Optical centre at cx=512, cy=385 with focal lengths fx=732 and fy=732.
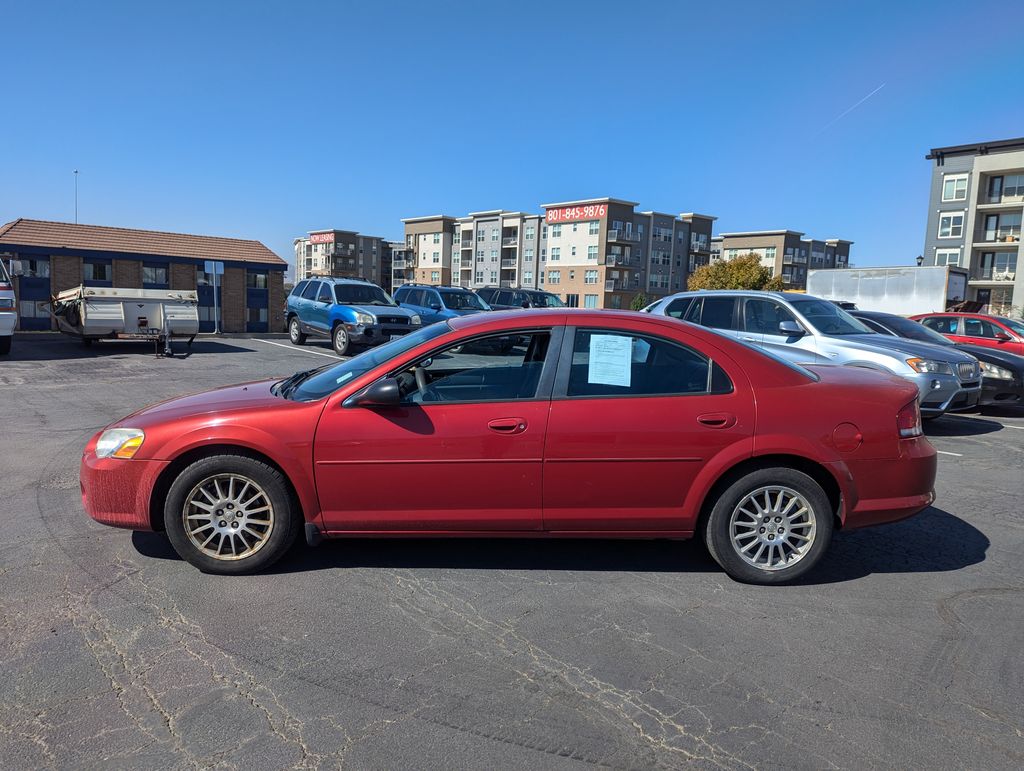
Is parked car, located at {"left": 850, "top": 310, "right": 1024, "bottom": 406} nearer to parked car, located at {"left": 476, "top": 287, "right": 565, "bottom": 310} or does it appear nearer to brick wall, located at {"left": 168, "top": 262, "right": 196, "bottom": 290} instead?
parked car, located at {"left": 476, "top": 287, "right": 565, "bottom": 310}

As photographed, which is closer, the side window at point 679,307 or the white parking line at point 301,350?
the side window at point 679,307

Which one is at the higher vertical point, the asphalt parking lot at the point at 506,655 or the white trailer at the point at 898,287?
the white trailer at the point at 898,287

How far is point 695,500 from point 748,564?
1.65ft

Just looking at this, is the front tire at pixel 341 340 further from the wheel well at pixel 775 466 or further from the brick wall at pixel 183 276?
the brick wall at pixel 183 276

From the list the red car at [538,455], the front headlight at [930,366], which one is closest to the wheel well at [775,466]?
the red car at [538,455]

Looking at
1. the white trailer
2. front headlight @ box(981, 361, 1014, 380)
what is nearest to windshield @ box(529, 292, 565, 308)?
the white trailer

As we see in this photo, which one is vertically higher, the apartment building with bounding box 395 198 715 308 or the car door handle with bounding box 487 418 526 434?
the apartment building with bounding box 395 198 715 308

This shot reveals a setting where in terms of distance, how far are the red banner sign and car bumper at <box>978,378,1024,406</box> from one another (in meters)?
71.8

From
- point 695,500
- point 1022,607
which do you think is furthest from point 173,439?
point 1022,607

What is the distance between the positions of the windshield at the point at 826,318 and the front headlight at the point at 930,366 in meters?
0.99

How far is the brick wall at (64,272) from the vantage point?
3131 centimetres

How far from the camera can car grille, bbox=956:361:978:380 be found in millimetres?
9367

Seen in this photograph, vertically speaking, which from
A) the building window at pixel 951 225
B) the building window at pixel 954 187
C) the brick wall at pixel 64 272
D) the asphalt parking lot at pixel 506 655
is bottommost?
the asphalt parking lot at pixel 506 655

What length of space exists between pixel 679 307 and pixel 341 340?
10.3 metres
